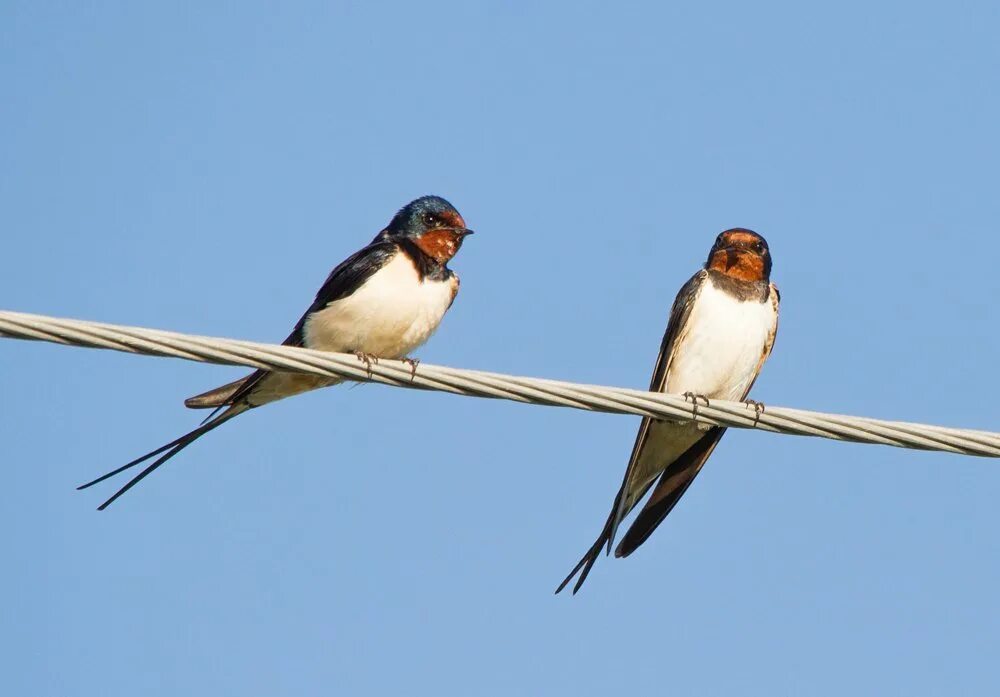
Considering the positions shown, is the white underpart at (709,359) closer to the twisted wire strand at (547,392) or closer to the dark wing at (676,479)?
the dark wing at (676,479)

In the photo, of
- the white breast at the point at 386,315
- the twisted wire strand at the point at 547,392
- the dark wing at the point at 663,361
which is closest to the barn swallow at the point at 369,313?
the white breast at the point at 386,315

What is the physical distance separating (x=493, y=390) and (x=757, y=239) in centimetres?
247

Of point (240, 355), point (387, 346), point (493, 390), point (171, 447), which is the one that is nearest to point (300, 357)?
point (240, 355)

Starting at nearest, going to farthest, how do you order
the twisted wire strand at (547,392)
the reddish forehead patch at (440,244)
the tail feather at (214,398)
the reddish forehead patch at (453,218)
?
the twisted wire strand at (547,392)
the tail feather at (214,398)
the reddish forehead patch at (440,244)
the reddish forehead patch at (453,218)

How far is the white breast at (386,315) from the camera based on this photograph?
16.5 feet

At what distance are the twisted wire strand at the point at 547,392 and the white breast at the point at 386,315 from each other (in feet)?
4.93

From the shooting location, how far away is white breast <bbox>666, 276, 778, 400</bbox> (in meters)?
5.18

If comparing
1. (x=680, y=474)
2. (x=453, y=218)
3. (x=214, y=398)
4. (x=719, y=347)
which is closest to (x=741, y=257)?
(x=719, y=347)

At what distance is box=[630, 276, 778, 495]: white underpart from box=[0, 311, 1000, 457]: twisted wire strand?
5.29ft

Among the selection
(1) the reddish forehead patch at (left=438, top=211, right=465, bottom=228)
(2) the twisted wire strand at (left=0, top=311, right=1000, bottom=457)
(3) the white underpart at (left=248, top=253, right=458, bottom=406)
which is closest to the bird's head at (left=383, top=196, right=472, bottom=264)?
(1) the reddish forehead patch at (left=438, top=211, right=465, bottom=228)

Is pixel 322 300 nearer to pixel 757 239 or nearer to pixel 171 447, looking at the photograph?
pixel 171 447

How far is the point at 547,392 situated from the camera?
331cm

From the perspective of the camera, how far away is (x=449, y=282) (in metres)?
5.26

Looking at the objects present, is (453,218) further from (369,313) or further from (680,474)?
(680,474)
